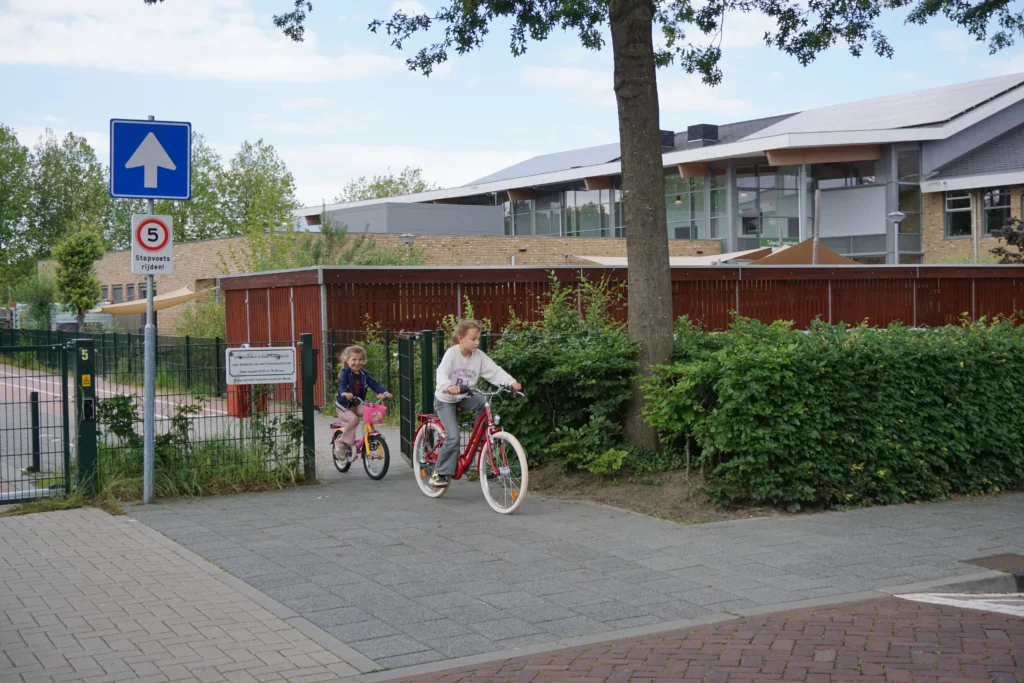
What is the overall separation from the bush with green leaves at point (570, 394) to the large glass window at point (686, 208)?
3653cm

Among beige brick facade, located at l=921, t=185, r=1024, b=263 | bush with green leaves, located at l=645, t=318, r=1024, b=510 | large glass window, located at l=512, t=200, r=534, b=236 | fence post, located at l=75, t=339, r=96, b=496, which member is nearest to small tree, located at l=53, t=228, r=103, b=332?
large glass window, located at l=512, t=200, r=534, b=236

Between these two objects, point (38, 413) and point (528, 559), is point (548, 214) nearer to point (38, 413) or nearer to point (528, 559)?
point (38, 413)

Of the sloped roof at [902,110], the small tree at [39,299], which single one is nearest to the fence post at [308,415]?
the sloped roof at [902,110]

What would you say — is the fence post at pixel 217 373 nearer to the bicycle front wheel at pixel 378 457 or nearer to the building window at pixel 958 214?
the bicycle front wheel at pixel 378 457

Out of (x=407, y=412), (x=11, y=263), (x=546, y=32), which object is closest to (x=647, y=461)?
(x=407, y=412)

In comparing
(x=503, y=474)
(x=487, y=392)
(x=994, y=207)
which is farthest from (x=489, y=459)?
(x=994, y=207)

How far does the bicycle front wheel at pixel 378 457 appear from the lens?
36.5ft

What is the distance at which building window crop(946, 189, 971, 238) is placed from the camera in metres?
41.0

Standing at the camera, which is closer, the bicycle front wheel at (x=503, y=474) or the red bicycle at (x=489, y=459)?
the bicycle front wheel at (x=503, y=474)

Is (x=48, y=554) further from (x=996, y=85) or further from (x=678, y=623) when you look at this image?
(x=996, y=85)

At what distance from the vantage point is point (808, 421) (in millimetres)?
9164

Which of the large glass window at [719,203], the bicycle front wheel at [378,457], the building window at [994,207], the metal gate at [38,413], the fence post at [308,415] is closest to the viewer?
the metal gate at [38,413]

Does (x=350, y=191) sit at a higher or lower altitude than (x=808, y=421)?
higher

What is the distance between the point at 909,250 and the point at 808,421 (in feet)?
117
